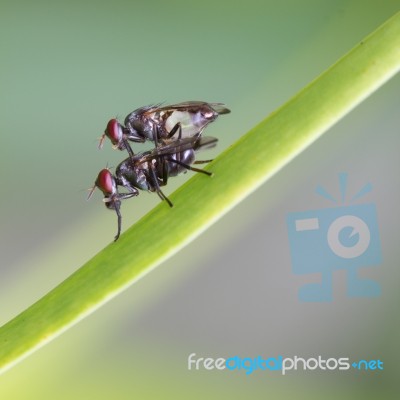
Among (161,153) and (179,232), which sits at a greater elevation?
(161,153)

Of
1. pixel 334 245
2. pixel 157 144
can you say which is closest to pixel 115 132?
pixel 157 144

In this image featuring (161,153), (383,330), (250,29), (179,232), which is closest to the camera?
(179,232)

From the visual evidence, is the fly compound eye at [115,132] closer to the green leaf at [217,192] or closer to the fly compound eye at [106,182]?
the fly compound eye at [106,182]

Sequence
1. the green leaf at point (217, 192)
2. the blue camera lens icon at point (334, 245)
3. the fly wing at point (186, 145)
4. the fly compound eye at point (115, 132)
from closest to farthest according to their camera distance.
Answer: the green leaf at point (217, 192)
the fly wing at point (186, 145)
the fly compound eye at point (115, 132)
the blue camera lens icon at point (334, 245)

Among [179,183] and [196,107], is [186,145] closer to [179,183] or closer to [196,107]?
[196,107]

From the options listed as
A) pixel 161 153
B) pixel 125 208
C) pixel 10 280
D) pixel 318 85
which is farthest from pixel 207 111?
pixel 10 280

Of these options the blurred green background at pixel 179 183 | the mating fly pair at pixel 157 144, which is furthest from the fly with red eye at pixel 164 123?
the blurred green background at pixel 179 183

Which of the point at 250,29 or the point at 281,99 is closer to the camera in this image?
the point at 281,99

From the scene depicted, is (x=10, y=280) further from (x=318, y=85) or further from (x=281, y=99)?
(x=318, y=85)

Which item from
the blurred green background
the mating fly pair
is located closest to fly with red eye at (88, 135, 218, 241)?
the mating fly pair
